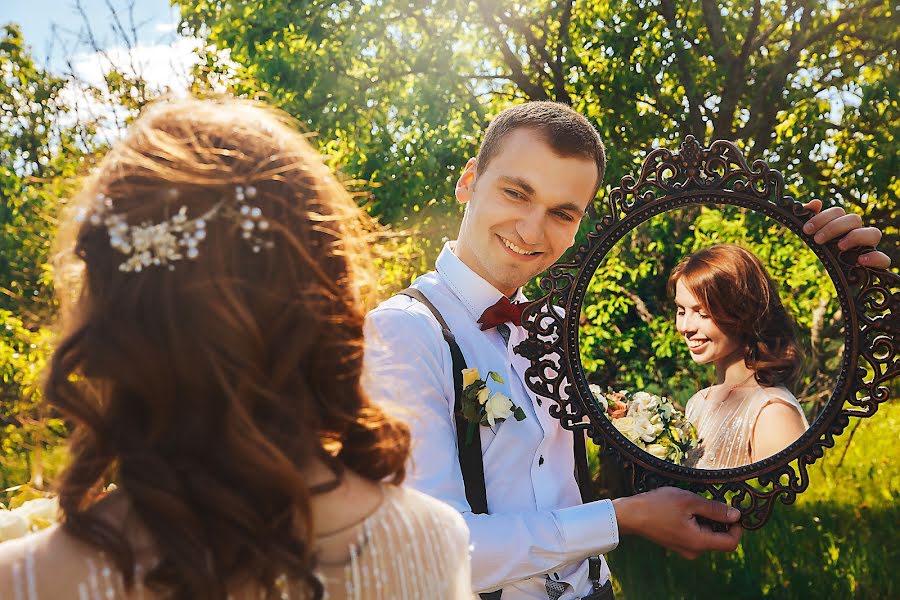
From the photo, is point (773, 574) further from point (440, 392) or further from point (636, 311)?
point (440, 392)

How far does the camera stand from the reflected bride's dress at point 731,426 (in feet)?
8.76

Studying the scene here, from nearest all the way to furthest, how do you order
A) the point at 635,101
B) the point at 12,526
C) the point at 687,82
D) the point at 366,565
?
1. the point at 366,565
2. the point at 12,526
3. the point at 687,82
4. the point at 635,101

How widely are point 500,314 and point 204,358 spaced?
5.26 feet

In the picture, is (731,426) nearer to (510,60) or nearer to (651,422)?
(651,422)

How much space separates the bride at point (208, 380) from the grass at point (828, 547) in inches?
136

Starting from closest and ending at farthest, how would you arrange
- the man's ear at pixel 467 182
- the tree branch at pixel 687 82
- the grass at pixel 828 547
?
the man's ear at pixel 467 182 < the grass at pixel 828 547 < the tree branch at pixel 687 82

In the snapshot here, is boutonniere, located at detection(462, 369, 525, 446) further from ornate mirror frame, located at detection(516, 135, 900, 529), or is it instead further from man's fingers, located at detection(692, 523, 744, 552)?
man's fingers, located at detection(692, 523, 744, 552)

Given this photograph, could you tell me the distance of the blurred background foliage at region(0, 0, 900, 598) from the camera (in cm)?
461

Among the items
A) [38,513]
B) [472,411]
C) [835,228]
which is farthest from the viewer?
[835,228]

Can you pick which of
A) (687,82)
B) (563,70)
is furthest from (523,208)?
(563,70)

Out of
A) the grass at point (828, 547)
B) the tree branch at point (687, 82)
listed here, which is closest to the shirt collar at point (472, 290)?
the grass at point (828, 547)

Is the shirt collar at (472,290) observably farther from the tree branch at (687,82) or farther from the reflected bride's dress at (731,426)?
the tree branch at (687,82)

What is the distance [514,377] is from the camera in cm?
271

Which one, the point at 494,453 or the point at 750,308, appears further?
the point at 750,308
